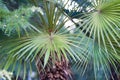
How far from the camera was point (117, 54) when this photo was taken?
10.6ft

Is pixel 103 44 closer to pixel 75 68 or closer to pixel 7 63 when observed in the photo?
pixel 75 68

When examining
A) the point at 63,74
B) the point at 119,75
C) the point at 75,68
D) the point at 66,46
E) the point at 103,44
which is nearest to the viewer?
the point at 66,46

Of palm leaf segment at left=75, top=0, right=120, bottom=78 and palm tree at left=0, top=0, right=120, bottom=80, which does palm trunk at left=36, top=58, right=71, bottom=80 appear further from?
palm leaf segment at left=75, top=0, right=120, bottom=78

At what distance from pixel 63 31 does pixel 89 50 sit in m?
0.34

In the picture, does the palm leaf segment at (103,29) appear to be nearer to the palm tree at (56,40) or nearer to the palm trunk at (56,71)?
the palm tree at (56,40)

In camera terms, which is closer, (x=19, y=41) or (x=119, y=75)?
(x=19, y=41)

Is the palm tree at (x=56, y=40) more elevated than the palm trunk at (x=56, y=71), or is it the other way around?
the palm tree at (x=56, y=40)

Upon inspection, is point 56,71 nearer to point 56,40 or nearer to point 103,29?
point 56,40

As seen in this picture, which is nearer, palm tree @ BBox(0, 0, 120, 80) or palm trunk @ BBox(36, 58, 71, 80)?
palm tree @ BBox(0, 0, 120, 80)

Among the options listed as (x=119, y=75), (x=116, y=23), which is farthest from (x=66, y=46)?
(x=119, y=75)

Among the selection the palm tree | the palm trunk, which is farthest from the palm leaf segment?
the palm trunk

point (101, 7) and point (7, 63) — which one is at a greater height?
point (101, 7)

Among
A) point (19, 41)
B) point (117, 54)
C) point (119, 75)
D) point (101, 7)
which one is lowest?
point (119, 75)

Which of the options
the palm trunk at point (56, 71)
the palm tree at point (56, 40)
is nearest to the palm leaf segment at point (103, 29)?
the palm tree at point (56, 40)
